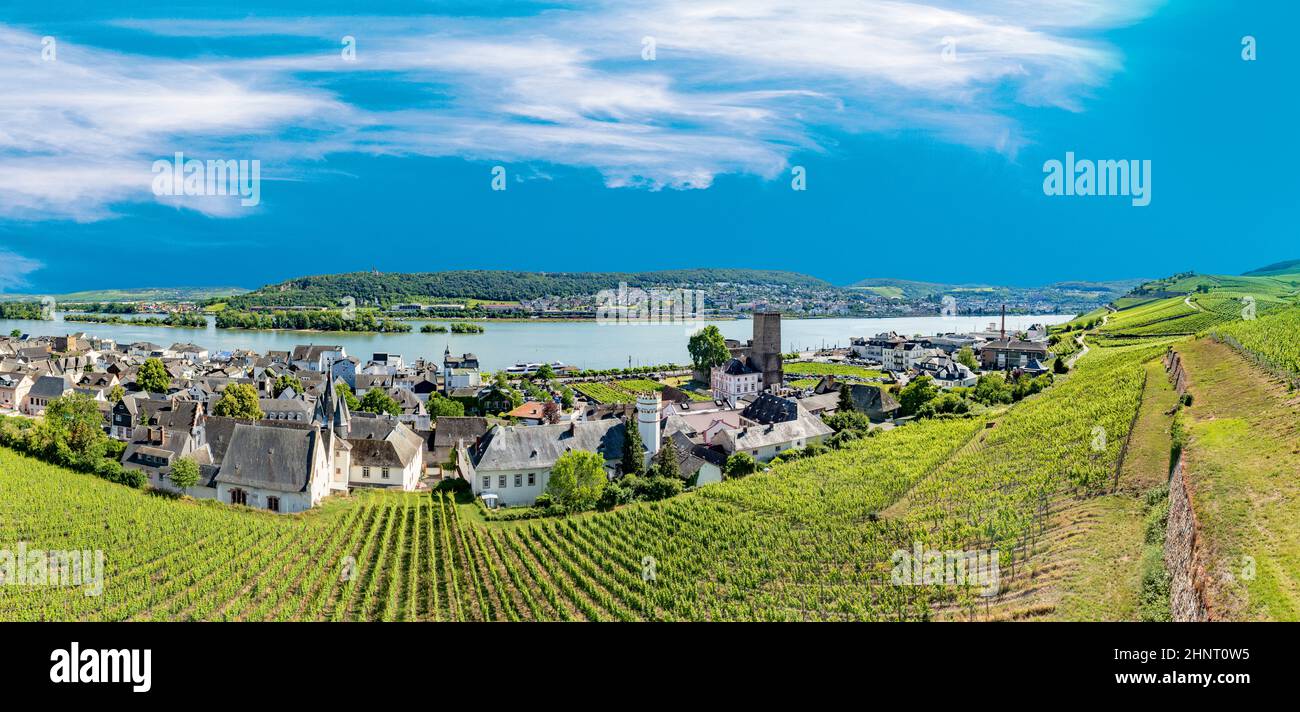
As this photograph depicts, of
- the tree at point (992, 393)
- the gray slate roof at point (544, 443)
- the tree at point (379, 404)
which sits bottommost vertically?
the gray slate roof at point (544, 443)

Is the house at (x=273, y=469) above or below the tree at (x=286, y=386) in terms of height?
below

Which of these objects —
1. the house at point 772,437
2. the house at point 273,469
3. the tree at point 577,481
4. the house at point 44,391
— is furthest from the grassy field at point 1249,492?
the house at point 44,391

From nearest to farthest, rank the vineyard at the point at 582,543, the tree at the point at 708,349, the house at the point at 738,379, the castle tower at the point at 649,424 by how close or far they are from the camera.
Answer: the vineyard at the point at 582,543, the castle tower at the point at 649,424, the house at the point at 738,379, the tree at the point at 708,349

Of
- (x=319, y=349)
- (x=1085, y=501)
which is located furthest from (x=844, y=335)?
(x=1085, y=501)

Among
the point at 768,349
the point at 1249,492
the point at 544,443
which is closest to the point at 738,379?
the point at 768,349

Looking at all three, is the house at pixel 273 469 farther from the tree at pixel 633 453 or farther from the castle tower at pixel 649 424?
the castle tower at pixel 649 424

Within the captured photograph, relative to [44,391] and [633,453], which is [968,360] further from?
[44,391]

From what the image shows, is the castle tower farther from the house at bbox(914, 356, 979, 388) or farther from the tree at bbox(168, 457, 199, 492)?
the house at bbox(914, 356, 979, 388)
